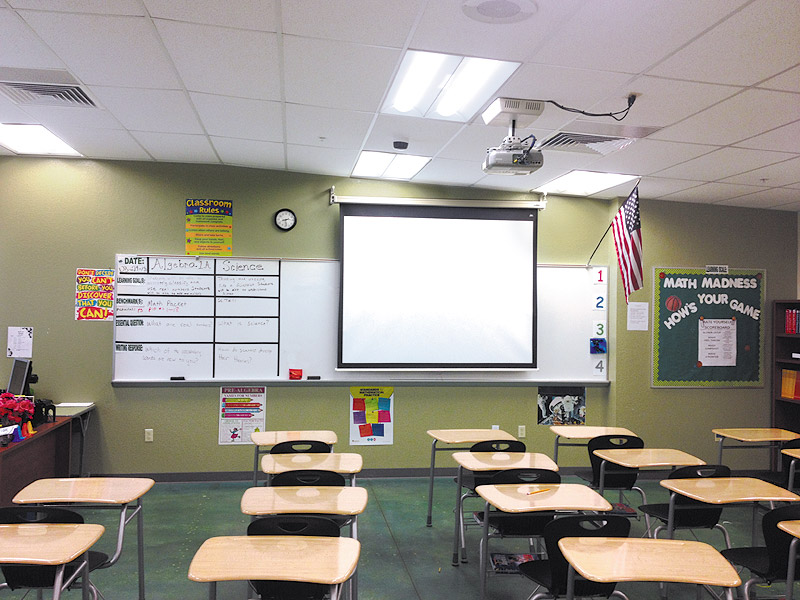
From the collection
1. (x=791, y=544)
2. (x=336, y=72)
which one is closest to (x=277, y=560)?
(x=791, y=544)

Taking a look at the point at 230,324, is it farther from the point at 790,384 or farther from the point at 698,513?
the point at 790,384

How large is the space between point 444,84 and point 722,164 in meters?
2.69

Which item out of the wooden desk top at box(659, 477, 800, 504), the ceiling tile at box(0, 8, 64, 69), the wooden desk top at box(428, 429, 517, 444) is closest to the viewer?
the ceiling tile at box(0, 8, 64, 69)

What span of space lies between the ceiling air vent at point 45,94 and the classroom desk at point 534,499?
3472 millimetres

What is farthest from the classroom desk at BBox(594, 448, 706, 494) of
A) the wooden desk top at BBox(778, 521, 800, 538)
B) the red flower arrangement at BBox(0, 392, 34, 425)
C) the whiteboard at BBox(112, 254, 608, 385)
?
the red flower arrangement at BBox(0, 392, 34, 425)

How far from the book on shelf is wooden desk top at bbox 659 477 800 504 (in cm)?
329

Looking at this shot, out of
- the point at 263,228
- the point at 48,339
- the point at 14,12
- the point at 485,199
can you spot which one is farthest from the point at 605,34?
the point at 48,339

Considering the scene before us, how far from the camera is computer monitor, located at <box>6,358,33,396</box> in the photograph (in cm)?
484

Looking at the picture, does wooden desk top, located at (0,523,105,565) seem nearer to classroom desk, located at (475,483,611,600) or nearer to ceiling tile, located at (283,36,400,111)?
classroom desk, located at (475,483,611,600)

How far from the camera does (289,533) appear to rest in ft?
8.06

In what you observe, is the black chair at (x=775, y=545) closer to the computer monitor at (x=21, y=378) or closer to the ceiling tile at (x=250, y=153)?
the ceiling tile at (x=250, y=153)

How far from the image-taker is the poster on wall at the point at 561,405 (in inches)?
249

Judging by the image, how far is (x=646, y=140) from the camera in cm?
434

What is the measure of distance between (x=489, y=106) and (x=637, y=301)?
3.44 m
